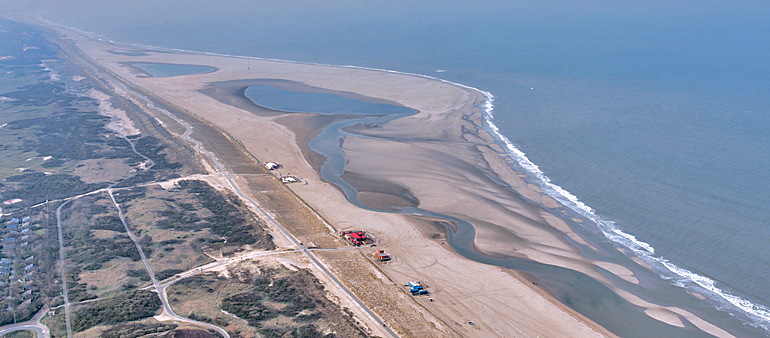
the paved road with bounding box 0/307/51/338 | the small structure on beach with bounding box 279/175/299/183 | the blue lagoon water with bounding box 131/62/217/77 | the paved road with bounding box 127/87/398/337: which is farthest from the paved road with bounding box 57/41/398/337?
the blue lagoon water with bounding box 131/62/217/77

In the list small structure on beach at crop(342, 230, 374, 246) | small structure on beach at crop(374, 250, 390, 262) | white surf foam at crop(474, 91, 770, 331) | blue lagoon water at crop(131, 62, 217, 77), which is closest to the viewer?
white surf foam at crop(474, 91, 770, 331)

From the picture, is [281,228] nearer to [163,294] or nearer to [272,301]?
[272,301]

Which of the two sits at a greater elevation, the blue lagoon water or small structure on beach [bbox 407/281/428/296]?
the blue lagoon water

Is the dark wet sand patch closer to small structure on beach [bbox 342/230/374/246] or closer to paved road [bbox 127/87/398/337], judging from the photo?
small structure on beach [bbox 342/230/374/246]

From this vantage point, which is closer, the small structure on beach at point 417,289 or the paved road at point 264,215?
the paved road at point 264,215

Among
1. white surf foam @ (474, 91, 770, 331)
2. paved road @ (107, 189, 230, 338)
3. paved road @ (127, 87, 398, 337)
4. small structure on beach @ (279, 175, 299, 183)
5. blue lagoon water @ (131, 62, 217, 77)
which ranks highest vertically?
blue lagoon water @ (131, 62, 217, 77)

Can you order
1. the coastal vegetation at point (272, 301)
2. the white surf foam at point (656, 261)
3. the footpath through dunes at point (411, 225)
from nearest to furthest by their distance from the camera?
the coastal vegetation at point (272, 301)
the footpath through dunes at point (411, 225)
the white surf foam at point (656, 261)

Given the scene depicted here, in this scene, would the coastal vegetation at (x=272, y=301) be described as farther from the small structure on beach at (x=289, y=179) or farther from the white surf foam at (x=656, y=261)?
the white surf foam at (x=656, y=261)

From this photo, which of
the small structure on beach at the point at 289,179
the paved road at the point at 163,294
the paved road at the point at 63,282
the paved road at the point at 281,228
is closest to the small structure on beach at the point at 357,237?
the paved road at the point at 281,228
